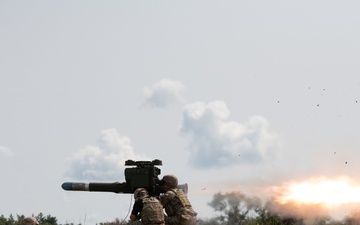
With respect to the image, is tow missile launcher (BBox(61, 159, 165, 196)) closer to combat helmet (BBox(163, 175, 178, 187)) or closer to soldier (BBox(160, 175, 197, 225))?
combat helmet (BBox(163, 175, 178, 187))

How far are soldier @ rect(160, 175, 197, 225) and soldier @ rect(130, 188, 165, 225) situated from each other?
74 centimetres

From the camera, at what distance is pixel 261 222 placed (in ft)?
110

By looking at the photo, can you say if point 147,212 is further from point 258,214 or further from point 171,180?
point 258,214

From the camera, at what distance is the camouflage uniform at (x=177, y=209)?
2095 centimetres

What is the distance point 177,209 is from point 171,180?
87 cm

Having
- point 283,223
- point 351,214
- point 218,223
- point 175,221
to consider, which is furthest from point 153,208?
point 351,214

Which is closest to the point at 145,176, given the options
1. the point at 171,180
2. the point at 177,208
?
the point at 171,180

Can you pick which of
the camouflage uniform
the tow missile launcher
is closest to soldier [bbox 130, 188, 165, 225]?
the camouflage uniform

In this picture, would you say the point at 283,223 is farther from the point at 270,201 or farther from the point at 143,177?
the point at 143,177

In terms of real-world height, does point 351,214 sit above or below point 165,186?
above

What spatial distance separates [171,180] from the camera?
21641mm

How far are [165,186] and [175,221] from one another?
108 cm

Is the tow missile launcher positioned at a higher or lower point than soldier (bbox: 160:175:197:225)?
higher

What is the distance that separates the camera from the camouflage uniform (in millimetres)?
20953
